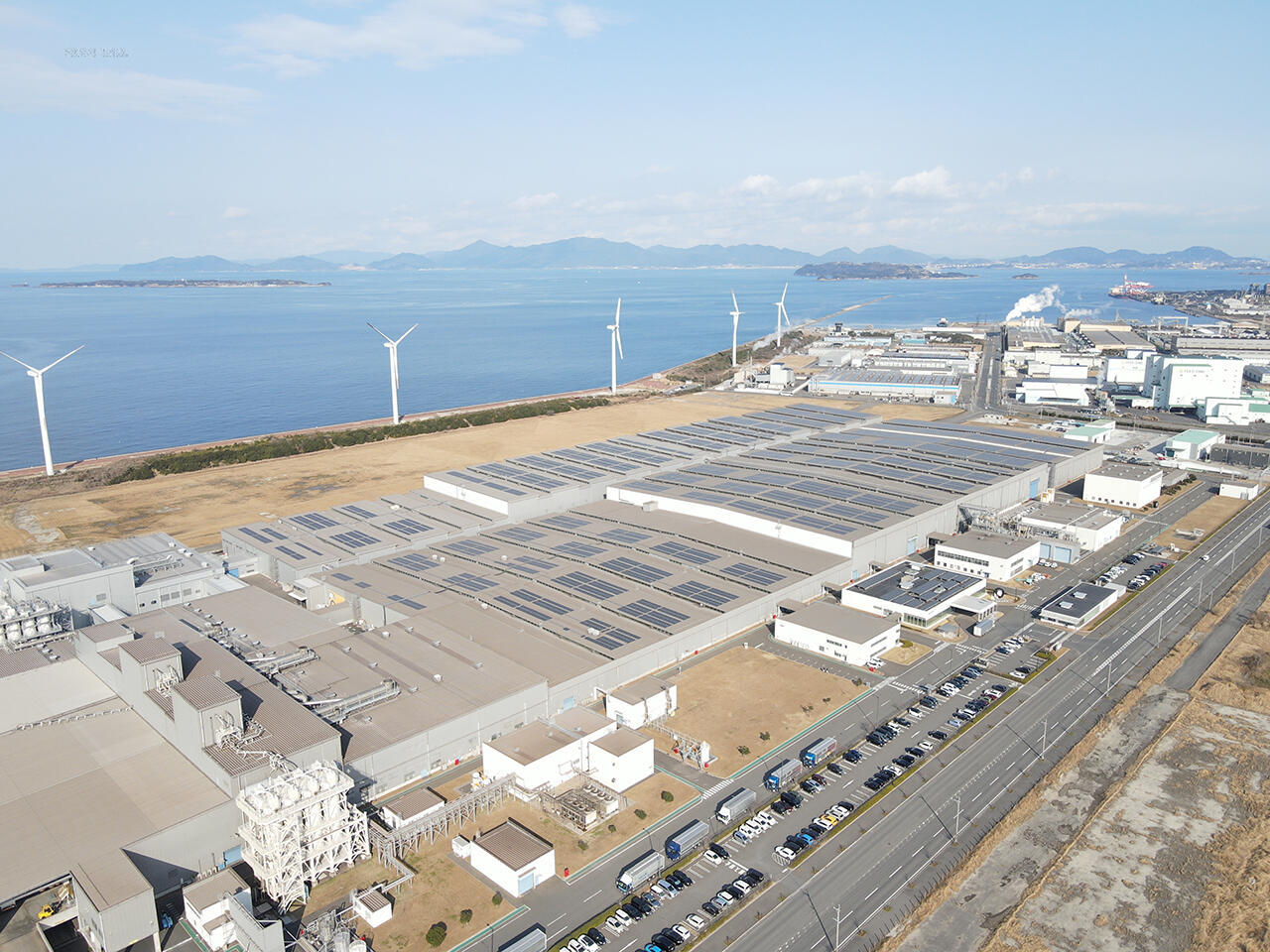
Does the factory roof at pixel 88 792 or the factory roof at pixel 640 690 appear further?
the factory roof at pixel 640 690

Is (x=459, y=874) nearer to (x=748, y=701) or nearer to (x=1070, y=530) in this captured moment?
(x=748, y=701)

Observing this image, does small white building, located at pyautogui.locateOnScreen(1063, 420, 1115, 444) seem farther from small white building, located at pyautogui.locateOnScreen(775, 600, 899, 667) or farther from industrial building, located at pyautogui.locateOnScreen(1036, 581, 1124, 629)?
small white building, located at pyautogui.locateOnScreen(775, 600, 899, 667)

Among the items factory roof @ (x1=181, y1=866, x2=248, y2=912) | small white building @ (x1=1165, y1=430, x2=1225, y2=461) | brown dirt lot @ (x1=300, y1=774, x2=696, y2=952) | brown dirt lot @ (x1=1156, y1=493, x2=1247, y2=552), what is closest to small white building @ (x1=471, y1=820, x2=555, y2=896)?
brown dirt lot @ (x1=300, y1=774, x2=696, y2=952)

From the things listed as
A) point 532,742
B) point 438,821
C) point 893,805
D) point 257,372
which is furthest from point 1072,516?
point 257,372

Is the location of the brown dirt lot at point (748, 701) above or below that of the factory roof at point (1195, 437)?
below

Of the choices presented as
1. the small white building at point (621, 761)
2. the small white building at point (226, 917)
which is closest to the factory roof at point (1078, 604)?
the small white building at point (621, 761)

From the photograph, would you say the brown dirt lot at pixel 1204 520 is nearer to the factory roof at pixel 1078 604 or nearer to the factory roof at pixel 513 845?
the factory roof at pixel 1078 604
